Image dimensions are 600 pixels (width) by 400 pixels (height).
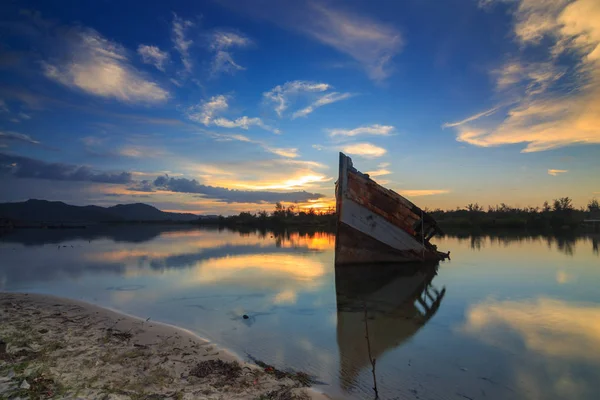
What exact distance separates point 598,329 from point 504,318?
1.74 meters

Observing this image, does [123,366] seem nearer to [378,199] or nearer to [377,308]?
[377,308]

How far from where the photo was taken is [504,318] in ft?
25.8

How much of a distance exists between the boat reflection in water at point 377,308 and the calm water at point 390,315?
0.04 m

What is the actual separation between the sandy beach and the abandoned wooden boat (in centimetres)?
957

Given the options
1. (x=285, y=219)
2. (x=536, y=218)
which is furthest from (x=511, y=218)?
(x=285, y=219)

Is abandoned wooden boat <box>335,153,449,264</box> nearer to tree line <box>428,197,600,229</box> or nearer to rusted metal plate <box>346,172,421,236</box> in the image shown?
rusted metal plate <box>346,172,421,236</box>

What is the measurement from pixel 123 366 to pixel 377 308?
634 cm

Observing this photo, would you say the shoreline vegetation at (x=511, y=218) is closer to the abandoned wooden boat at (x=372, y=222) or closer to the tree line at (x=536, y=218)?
the tree line at (x=536, y=218)

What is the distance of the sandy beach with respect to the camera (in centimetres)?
393

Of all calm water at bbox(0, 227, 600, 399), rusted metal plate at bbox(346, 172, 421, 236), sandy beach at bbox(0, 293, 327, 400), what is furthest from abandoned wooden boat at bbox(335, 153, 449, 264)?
sandy beach at bbox(0, 293, 327, 400)

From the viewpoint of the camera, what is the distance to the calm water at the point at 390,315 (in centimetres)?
486

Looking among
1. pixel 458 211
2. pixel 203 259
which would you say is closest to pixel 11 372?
pixel 203 259

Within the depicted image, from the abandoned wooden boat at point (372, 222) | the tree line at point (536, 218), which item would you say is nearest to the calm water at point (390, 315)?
the abandoned wooden boat at point (372, 222)

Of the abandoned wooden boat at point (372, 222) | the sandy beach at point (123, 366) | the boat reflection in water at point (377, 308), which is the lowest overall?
the boat reflection in water at point (377, 308)
